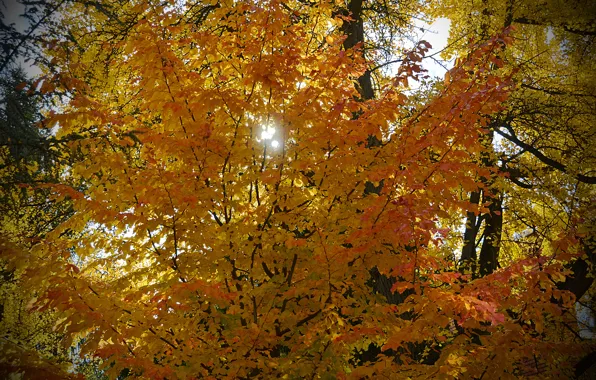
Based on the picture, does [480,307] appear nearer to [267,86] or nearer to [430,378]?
[430,378]

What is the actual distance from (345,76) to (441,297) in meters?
2.68


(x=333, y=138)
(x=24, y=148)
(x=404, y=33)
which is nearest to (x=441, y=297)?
(x=333, y=138)

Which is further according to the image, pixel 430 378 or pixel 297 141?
pixel 297 141

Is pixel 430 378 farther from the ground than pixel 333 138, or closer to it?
closer to it

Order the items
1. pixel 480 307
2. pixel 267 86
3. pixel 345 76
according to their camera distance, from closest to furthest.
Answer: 1. pixel 480 307
2. pixel 267 86
3. pixel 345 76

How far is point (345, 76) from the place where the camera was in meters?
5.09

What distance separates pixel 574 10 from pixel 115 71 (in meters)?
10.4

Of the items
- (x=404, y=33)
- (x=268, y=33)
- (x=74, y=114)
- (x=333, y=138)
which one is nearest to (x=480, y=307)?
(x=333, y=138)

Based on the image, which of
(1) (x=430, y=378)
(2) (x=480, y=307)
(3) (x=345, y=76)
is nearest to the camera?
(2) (x=480, y=307)

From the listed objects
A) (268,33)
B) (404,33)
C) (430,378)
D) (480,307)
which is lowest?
(430,378)

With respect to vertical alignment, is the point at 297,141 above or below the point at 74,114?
above

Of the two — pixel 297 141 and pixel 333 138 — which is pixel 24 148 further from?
pixel 333 138

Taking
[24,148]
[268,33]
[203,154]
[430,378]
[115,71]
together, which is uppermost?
[115,71]

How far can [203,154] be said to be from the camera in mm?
4652
